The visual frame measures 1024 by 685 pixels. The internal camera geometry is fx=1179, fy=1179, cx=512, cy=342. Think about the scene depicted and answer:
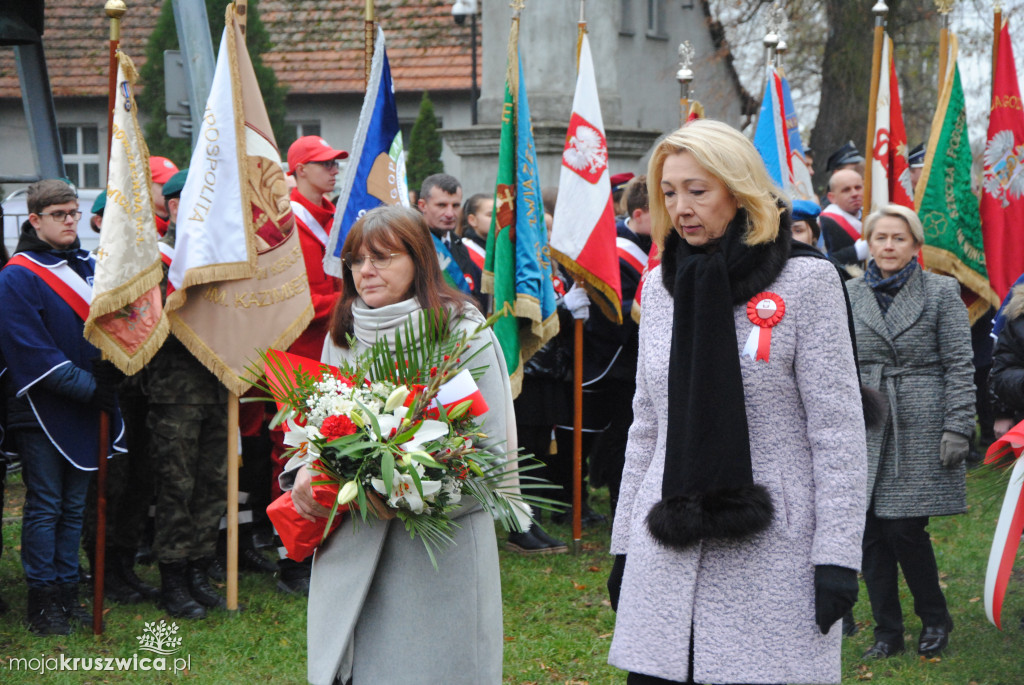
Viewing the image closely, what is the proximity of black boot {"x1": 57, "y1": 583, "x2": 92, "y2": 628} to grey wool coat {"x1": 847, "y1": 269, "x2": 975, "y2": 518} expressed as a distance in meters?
3.74

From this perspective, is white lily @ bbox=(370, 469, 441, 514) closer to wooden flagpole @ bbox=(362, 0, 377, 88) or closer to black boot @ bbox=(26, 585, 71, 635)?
black boot @ bbox=(26, 585, 71, 635)

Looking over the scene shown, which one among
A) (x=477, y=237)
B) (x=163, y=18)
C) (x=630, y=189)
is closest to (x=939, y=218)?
(x=630, y=189)

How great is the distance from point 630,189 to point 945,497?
3270 millimetres

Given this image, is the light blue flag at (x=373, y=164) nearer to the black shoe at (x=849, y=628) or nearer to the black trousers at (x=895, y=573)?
the black trousers at (x=895, y=573)

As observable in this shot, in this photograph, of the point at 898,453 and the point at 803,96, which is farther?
the point at 803,96

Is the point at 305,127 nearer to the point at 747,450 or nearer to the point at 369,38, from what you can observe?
the point at 369,38

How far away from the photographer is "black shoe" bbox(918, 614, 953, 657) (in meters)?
5.38

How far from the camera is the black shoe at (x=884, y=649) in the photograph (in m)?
5.33

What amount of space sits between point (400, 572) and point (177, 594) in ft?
10.1

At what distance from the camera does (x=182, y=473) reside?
5875mm

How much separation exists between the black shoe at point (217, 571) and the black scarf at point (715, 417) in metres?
4.29

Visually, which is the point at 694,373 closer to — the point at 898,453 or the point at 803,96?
the point at 898,453

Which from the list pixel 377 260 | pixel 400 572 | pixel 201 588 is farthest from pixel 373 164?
pixel 400 572

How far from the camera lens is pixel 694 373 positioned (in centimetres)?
286
